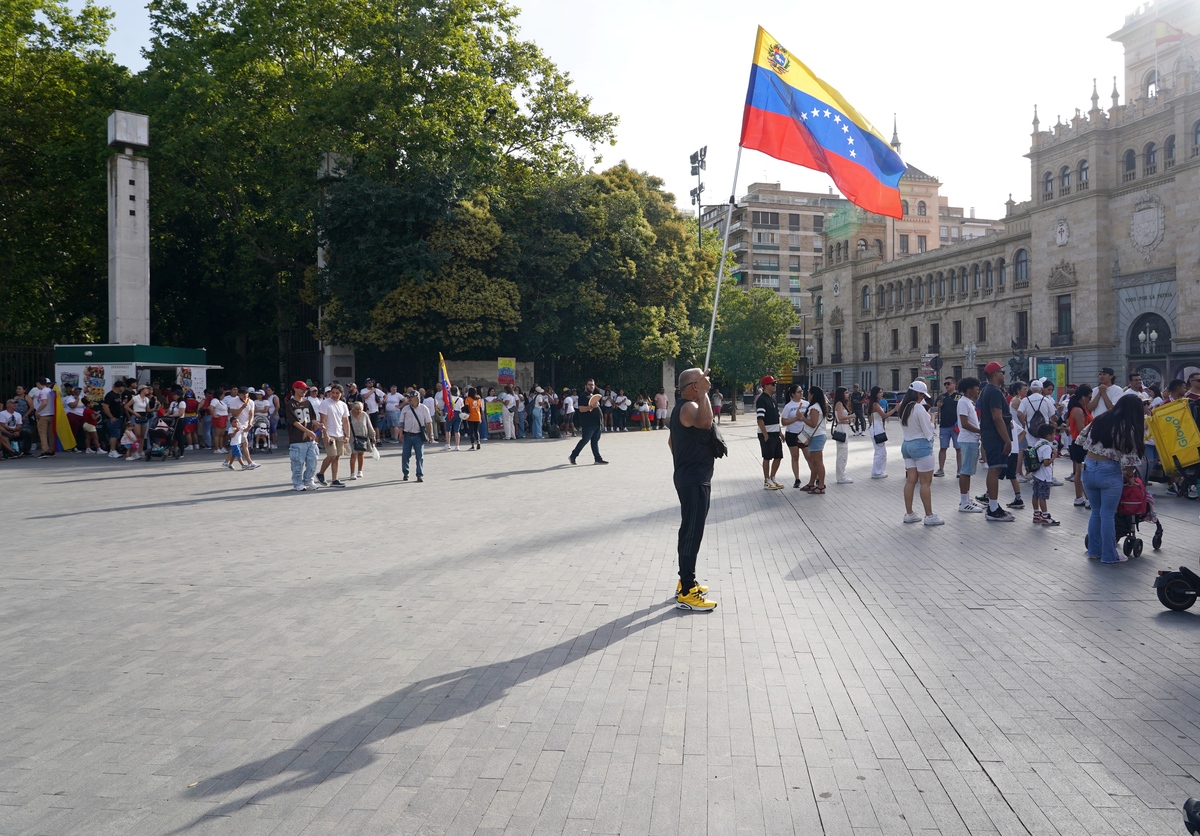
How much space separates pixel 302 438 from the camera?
1416cm

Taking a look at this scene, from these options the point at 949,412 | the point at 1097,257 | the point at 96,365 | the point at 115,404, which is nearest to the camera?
the point at 949,412

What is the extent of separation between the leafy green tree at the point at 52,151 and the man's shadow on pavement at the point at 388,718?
3005 centimetres

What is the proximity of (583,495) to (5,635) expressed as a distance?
8.51 metres

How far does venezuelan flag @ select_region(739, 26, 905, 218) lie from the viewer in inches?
589

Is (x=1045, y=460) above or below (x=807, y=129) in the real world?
below

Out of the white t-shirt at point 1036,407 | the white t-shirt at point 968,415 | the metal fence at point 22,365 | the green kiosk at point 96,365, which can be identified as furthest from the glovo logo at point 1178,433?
the metal fence at point 22,365

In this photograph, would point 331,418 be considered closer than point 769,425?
No

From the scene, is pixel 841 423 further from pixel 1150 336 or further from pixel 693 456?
pixel 1150 336

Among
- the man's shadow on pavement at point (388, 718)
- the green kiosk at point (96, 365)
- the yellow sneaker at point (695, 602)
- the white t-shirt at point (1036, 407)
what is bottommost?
the man's shadow on pavement at point (388, 718)

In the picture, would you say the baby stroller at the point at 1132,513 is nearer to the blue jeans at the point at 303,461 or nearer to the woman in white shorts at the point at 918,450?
the woman in white shorts at the point at 918,450

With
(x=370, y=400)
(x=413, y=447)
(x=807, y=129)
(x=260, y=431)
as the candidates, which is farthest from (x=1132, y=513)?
(x=260, y=431)

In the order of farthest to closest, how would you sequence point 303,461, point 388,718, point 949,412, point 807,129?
point 807,129 → point 949,412 → point 303,461 → point 388,718

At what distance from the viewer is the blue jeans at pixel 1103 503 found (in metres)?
7.84

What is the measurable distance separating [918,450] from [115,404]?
18868mm
